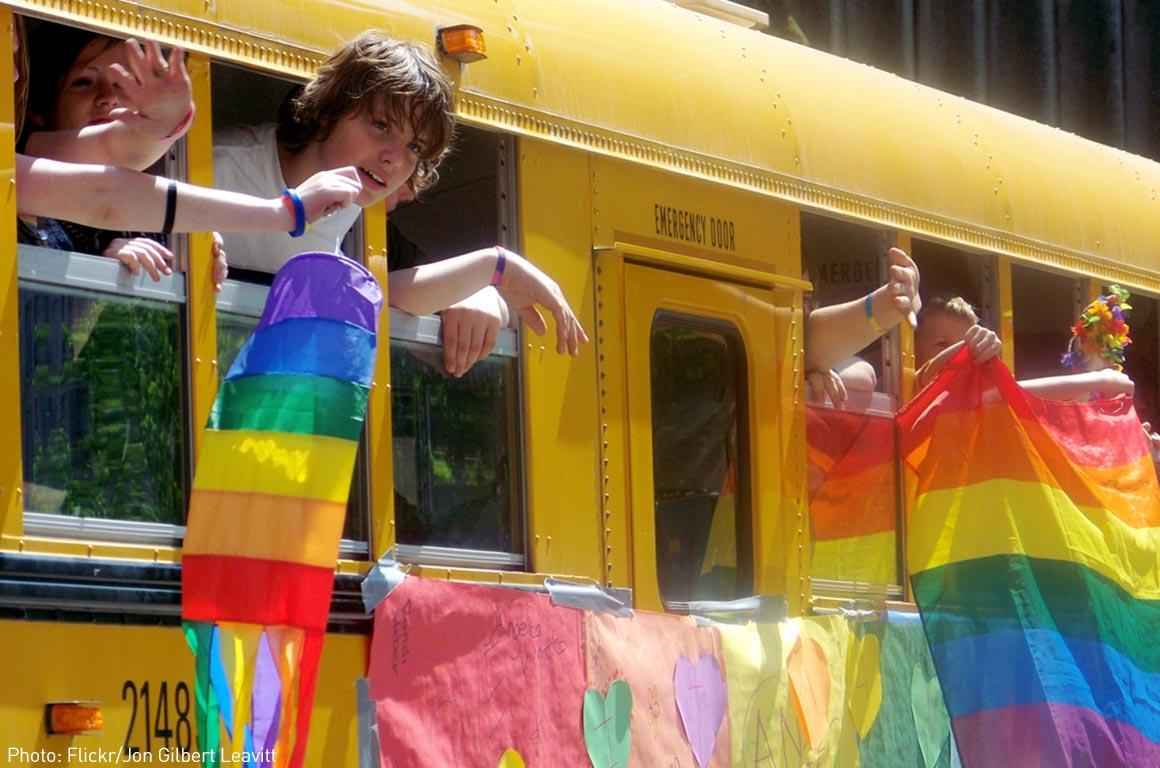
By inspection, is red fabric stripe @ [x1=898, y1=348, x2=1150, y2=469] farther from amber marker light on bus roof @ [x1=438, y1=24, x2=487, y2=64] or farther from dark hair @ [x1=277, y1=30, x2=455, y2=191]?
dark hair @ [x1=277, y1=30, x2=455, y2=191]

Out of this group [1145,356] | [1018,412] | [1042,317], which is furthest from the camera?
[1145,356]

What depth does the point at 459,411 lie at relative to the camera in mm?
4754

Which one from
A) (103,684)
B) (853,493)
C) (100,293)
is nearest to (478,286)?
(100,293)

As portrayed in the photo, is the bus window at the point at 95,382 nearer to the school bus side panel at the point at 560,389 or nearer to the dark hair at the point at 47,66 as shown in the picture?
the dark hair at the point at 47,66

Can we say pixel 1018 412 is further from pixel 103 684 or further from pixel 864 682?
pixel 103 684

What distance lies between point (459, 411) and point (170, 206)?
109 centimetres

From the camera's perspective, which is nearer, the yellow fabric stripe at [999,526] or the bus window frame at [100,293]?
the bus window frame at [100,293]

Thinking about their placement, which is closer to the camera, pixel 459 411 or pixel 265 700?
pixel 265 700

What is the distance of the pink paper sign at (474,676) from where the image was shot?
4.38m

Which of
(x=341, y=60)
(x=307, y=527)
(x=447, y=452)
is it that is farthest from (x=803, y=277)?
(x=307, y=527)

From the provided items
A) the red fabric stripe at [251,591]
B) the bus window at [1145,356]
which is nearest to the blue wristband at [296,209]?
the red fabric stripe at [251,591]

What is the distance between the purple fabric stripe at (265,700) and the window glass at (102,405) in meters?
0.38

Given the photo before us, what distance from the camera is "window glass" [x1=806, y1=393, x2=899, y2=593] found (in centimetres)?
577

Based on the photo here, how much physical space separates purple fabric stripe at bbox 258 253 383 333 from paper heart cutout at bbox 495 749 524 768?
41.4 inches
